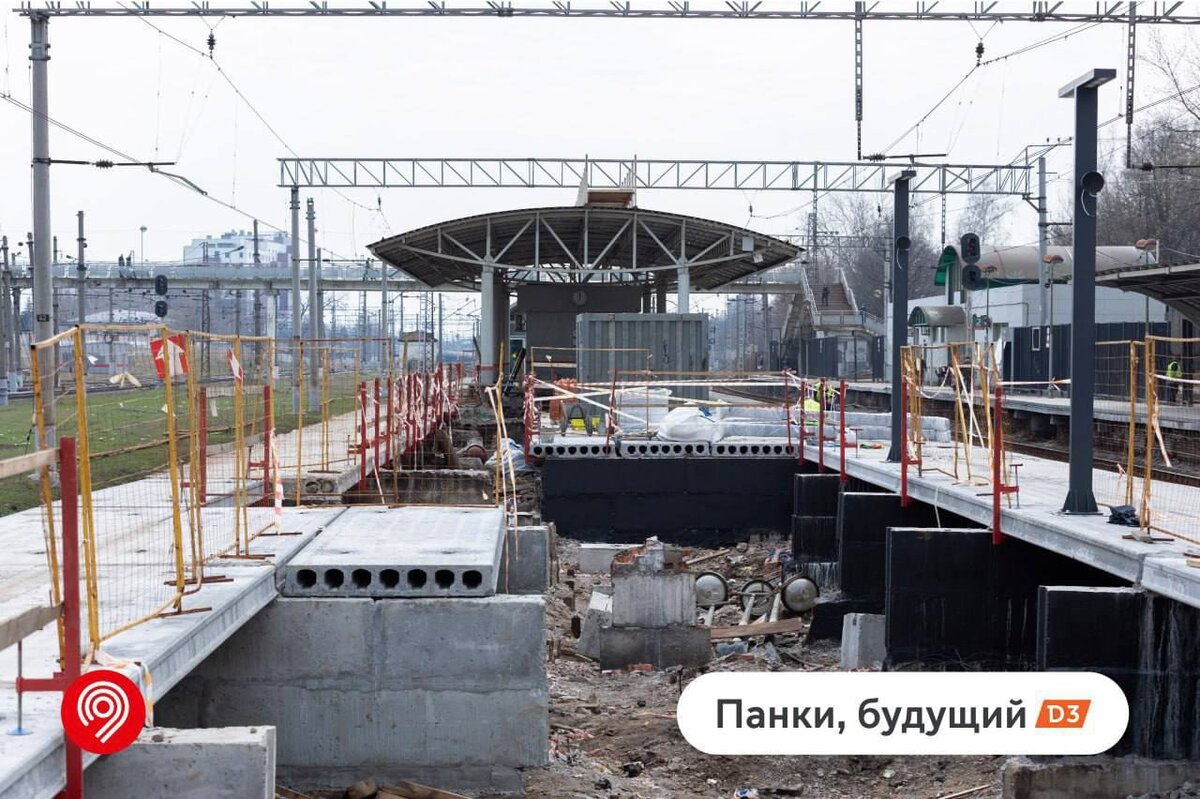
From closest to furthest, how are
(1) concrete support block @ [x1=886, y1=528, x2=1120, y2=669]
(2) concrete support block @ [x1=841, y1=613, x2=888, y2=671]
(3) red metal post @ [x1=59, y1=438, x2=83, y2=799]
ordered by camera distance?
(3) red metal post @ [x1=59, y1=438, x2=83, y2=799] < (1) concrete support block @ [x1=886, y1=528, x2=1120, y2=669] < (2) concrete support block @ [x1=841, y1=613, x2=888, y2=671]

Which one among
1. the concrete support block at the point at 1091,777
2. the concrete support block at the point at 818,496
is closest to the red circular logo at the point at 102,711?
the concrete support block at the point at 1091,777

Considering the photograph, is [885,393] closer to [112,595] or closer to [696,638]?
[696,638]

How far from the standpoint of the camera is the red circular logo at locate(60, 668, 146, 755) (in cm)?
546

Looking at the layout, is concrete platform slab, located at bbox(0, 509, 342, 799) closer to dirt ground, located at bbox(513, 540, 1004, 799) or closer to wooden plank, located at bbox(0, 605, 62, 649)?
wooden plank, located at bbox(0, 605, 62, 649)

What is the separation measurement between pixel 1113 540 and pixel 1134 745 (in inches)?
58.8

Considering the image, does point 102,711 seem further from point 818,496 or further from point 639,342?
point 639,342

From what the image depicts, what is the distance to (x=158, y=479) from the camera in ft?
52.2

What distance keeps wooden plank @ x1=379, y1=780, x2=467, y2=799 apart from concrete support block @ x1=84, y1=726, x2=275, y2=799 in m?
2.26

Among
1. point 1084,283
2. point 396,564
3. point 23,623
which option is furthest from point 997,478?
point 23,623

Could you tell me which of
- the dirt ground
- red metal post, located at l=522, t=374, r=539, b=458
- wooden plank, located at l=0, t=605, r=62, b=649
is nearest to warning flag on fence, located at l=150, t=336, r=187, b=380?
wooden plank, located at l=0, t=605, r=62, b=649

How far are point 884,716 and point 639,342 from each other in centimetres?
2216

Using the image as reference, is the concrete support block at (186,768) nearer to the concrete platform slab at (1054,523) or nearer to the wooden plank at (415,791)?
the wooden plank at (415,791)

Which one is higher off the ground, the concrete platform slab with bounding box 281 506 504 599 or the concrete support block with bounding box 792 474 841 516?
the concrete platform slab with bounding box 281 506 504 599

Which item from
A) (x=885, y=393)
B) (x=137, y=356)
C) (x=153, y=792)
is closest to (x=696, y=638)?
(x=153, y=792)
